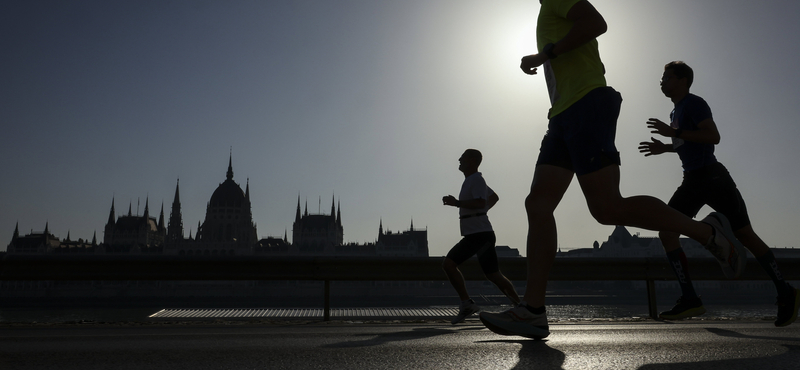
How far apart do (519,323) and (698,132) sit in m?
1.93

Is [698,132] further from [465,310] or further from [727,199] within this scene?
[465,310]

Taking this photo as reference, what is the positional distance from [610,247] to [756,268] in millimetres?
115296

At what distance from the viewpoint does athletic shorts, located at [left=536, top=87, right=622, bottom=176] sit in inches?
94.4

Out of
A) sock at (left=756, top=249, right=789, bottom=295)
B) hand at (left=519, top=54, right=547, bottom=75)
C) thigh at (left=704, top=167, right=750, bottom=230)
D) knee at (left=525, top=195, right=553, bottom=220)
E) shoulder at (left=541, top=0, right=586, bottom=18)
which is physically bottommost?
sock at (left=756, top=249, right=789, bottom=295)

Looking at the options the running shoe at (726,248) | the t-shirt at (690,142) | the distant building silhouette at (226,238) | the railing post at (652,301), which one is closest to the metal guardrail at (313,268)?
the railing post at (652,301)

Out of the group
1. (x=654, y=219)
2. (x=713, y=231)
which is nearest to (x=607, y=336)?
(x=654, y=219)

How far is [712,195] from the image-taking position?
3.43 metres

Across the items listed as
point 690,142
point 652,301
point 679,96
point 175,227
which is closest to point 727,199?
point 690,142

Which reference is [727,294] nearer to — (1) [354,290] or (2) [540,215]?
(1) [354,290]

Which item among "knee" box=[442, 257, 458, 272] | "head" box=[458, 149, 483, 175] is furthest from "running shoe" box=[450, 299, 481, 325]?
"head" box=[458, 149, 483, 175]

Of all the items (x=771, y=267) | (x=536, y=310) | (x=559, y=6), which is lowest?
(x=536, y=310)

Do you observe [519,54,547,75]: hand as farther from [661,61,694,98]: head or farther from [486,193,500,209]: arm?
[486,193,500,209]: arm

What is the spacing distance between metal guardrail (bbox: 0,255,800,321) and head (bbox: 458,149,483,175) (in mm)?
916

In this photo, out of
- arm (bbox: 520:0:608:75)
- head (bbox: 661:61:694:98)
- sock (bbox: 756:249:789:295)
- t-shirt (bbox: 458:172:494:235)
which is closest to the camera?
arm (bbox: 520:0:608:75)
